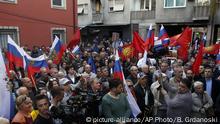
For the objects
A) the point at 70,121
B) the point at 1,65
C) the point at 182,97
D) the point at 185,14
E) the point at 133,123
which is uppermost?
the point at 185,14

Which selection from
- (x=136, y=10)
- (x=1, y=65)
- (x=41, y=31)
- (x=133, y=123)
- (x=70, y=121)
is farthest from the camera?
(x=136, y=10)

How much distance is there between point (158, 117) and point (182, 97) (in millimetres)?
953

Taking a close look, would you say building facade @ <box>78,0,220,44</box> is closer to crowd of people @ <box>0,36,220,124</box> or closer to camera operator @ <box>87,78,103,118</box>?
crowd of people @ <box>0,36,220,124</box>

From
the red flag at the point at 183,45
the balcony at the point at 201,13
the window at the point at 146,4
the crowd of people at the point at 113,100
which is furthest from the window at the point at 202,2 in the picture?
the crowd of people at the point at 113,100

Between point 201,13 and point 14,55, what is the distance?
1705 centimetres

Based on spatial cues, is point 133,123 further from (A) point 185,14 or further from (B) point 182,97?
(A) point 185,14

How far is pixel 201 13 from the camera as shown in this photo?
20.9 metres

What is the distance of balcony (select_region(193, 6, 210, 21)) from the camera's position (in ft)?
67.9

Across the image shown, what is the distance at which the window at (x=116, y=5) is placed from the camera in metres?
26.3

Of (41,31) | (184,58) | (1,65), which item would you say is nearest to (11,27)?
(41,31)

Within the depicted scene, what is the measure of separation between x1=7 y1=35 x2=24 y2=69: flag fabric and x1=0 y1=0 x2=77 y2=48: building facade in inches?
371

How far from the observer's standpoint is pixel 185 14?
22.1m

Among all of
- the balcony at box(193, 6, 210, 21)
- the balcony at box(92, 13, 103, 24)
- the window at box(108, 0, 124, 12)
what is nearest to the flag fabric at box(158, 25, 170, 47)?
the balcony at box(193, 6, 210, 21)

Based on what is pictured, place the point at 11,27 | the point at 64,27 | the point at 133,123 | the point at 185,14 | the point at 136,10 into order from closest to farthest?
the point at 133,123 → the point at 11,27 → the point at 64,27 → the point at 185,14 → the point at 136,10
